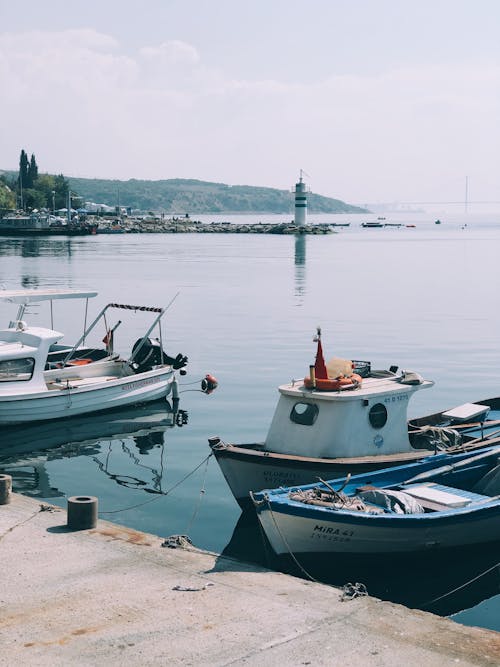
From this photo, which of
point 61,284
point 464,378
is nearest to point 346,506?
point 464,378

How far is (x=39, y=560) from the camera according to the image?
14.7m

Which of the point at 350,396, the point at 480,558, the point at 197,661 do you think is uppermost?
the point at 350,396

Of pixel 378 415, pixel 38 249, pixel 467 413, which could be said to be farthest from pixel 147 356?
pixel 38 249

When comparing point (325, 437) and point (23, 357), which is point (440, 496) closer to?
point (325, 437)

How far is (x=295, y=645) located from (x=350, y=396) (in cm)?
807

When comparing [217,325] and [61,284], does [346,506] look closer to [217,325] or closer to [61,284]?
[217,325]

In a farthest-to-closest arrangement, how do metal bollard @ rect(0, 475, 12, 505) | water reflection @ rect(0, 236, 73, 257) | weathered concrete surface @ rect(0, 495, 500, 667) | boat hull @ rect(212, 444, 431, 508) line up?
water reflection @ rect(0, 236, 73, 257)
boat hull @ rect(212, 444, 431, 508)
metal bollard @ rect(0, 475, 12, 505)
weathered concrete surface @ rect(0, 495, 500, 667)

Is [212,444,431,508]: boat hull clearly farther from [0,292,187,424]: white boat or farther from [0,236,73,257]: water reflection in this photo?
[0,236,73,257]: water reflection

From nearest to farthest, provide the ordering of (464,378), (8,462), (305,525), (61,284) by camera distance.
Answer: (305,525), (8,462), (464,378), (61,284)

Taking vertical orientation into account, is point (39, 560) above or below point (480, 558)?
above

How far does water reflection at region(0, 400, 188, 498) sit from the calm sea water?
5cm

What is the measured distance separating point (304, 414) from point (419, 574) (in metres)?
4.16

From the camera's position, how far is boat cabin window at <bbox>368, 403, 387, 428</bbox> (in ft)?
65.0

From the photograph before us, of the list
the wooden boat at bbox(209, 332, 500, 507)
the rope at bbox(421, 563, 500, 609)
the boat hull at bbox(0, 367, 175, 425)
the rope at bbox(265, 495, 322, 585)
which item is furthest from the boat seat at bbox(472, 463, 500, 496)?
the boat hull at bbox(0, 367, 175, 425)
